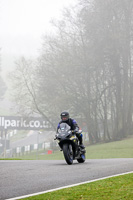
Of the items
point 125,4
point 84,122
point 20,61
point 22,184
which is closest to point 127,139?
point 84,122

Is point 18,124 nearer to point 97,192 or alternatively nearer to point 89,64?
point 89,64

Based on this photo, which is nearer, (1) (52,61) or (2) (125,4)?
(2) (125,4)

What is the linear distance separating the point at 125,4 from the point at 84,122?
48.7 feet

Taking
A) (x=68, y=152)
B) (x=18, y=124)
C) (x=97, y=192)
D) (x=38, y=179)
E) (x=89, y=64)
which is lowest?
(x=97, y=192)

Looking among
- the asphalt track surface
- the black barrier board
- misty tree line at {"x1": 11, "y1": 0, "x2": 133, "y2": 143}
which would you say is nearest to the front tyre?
the asphalt track surface

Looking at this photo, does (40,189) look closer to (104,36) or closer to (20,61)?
(104,36)

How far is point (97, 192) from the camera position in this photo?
752cm

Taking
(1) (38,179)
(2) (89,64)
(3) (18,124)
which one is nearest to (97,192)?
(1) (38,179)

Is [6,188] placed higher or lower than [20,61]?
lower

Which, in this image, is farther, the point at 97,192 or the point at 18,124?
the point at 18,124

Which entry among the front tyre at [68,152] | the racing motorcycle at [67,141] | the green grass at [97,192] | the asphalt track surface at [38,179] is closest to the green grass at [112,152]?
the racing motorcycle at [67,141]

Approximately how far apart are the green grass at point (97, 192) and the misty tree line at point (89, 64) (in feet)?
118

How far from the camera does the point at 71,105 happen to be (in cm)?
4844

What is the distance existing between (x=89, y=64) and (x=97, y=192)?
3906 cm
